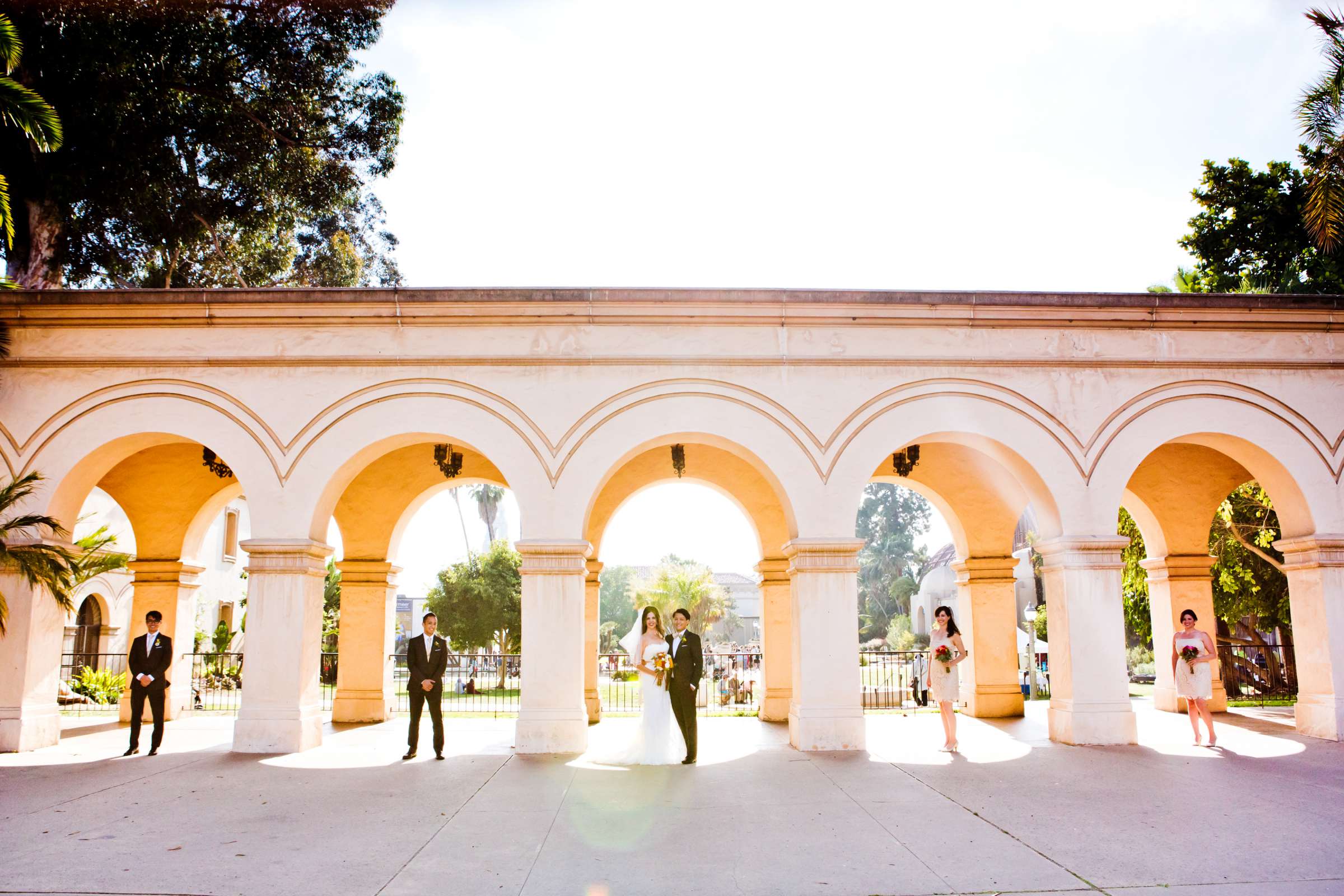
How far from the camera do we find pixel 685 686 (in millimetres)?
9562

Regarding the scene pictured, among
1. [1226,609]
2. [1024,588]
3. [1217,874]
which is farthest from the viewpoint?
[1024,588]

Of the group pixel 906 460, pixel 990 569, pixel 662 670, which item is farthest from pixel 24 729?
pixel 990 569

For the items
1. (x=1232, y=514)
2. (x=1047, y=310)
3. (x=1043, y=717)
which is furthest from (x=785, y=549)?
(x=1232, y=514)

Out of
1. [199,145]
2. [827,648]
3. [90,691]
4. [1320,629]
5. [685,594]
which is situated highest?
[199,145]

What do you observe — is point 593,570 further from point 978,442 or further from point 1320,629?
point 1320,629

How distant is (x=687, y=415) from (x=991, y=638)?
20.8ft

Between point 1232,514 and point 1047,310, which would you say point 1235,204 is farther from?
point 1047,310

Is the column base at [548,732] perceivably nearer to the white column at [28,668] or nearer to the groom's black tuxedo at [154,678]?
the groom's black tuxedo at [154,678]

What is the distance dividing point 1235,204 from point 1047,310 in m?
12.5

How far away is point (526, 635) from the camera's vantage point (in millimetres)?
10062

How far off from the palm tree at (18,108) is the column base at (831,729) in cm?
1071

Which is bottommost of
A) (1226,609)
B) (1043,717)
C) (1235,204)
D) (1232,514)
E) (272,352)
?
(1043,717)

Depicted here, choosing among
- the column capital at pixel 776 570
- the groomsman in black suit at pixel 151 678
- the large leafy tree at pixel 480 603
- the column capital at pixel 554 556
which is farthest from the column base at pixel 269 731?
the large leafy tree at pixel 480 603

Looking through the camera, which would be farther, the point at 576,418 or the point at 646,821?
the point at 576,418
